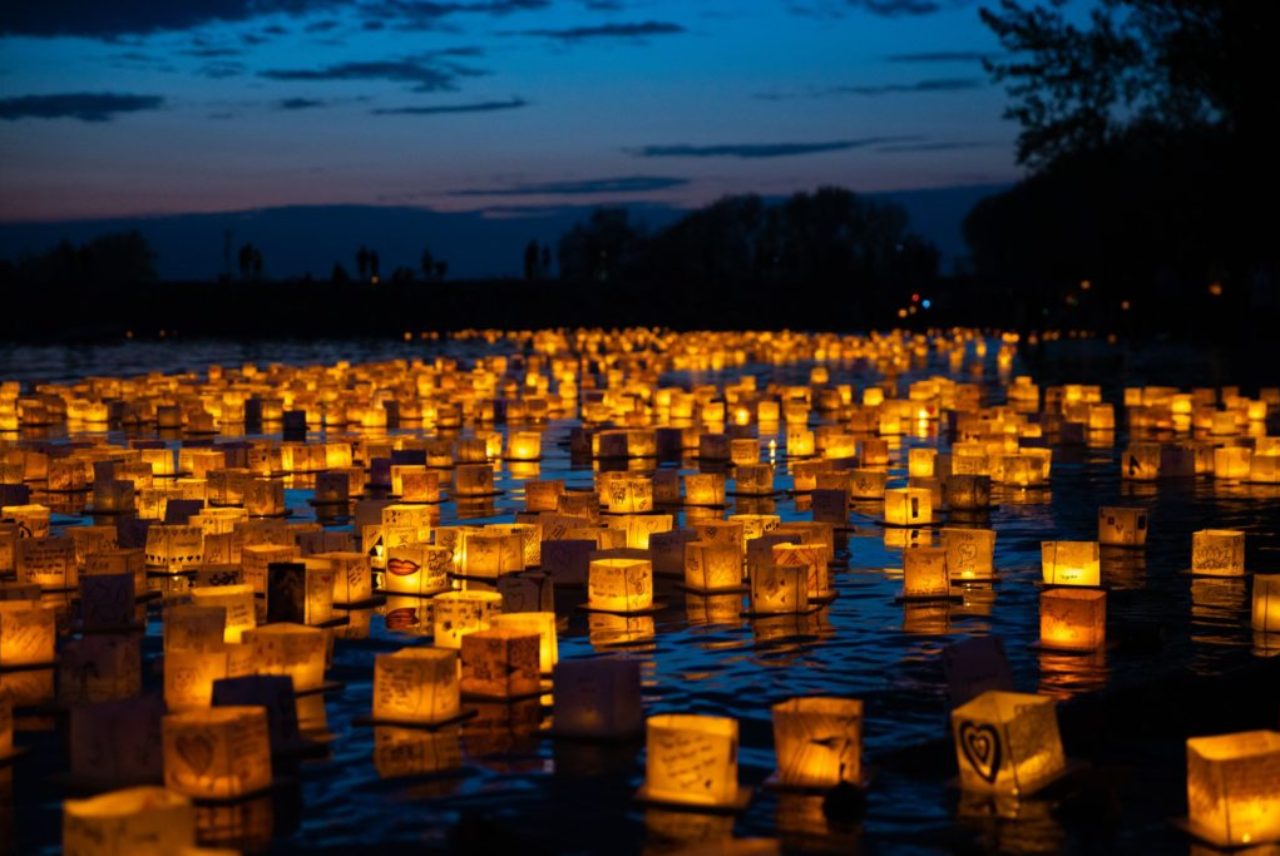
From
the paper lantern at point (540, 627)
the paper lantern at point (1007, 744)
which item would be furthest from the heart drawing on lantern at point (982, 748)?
the paper lantern at point (540, 627)

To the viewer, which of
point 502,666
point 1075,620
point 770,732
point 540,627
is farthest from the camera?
point 1075,620

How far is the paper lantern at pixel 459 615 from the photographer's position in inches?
430

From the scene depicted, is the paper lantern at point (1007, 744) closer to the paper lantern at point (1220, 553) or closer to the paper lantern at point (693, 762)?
the paper lantern at point (693, 762)

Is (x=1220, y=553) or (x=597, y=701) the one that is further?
(x=1220, y=553)

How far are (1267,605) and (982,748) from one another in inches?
173

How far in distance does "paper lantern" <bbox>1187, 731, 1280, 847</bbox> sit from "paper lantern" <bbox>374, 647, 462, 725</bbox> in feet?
12.3

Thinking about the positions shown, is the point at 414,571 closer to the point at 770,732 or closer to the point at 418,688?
the point at 418,688

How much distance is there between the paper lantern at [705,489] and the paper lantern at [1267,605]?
7935 millimetres

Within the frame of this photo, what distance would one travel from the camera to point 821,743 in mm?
8094

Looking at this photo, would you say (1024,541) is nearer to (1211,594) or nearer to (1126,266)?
(1211,594)

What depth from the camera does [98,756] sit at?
833 cm

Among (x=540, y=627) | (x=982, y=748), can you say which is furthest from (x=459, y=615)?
(x=982, y=748)

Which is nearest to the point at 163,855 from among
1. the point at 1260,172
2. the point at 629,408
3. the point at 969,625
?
the point at 969,625

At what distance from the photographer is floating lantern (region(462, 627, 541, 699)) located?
32.1ft
